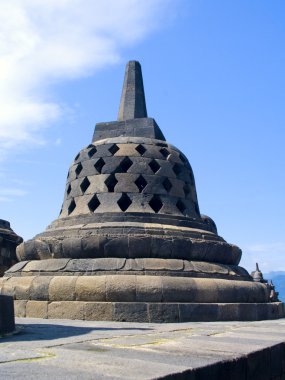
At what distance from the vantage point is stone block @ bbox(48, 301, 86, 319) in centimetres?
682

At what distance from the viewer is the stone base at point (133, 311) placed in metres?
6.71

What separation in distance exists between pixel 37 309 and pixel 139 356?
4.60m

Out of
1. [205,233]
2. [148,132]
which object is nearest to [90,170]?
[148,132]

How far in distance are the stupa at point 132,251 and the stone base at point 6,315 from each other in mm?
2545

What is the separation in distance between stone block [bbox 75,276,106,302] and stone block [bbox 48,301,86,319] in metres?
0.12

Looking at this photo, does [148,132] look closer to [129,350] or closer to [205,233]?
[205,233]

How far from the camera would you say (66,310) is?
22.7ft

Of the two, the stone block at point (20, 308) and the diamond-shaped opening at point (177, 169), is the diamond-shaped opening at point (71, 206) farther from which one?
the stone block at point (20, 308)

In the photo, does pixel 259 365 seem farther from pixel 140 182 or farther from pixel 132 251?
pixel 140 182

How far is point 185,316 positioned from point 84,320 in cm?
144

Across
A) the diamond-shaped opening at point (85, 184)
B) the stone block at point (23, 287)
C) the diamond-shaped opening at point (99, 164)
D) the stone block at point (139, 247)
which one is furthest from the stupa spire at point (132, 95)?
the stone block at point (23, 287)

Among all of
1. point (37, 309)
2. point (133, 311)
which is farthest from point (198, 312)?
point (37, 309)

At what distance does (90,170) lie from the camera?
9398mm

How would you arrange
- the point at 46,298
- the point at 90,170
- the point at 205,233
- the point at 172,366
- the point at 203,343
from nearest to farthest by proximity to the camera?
the point at 172,366
the point at 203,343
the point at 46,298
the point at 205,233
the point at 90,170
